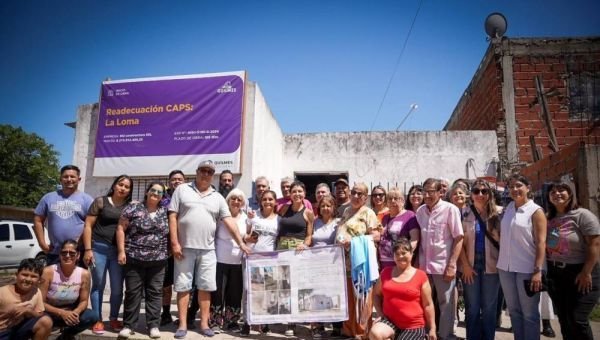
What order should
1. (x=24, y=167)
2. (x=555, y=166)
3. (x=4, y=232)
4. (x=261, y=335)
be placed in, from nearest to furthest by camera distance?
(x=261, y=335)
(x=555, y=166)
(x=4, y=232)
(x=24, y=167)

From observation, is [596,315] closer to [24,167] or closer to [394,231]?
[394,231]

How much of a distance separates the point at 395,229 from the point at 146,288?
283 cm

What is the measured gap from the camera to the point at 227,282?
418cm

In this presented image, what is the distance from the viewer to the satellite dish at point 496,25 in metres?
9.77

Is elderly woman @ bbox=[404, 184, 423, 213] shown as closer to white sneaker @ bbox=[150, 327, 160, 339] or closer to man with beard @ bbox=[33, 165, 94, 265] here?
white sneaker @ bbox=[150, 327, 160, 339]

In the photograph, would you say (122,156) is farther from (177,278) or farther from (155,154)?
(177,278)

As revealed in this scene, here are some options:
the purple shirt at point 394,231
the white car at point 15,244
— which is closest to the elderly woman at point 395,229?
the purple shirt at point 394,231

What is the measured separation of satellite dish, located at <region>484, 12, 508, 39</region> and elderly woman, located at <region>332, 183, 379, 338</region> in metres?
8.47

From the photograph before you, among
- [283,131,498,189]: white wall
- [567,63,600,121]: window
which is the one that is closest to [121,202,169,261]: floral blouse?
[283,131,498,189]: white wall

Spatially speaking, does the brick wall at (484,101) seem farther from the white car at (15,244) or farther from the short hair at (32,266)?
the white car at (15,244)

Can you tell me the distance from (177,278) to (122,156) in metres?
4.33

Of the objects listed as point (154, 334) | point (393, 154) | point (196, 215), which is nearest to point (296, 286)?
point (196, 215)

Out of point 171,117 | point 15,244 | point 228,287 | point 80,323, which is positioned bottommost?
point 80,323

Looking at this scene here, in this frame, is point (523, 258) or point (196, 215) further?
point (196, 215)
